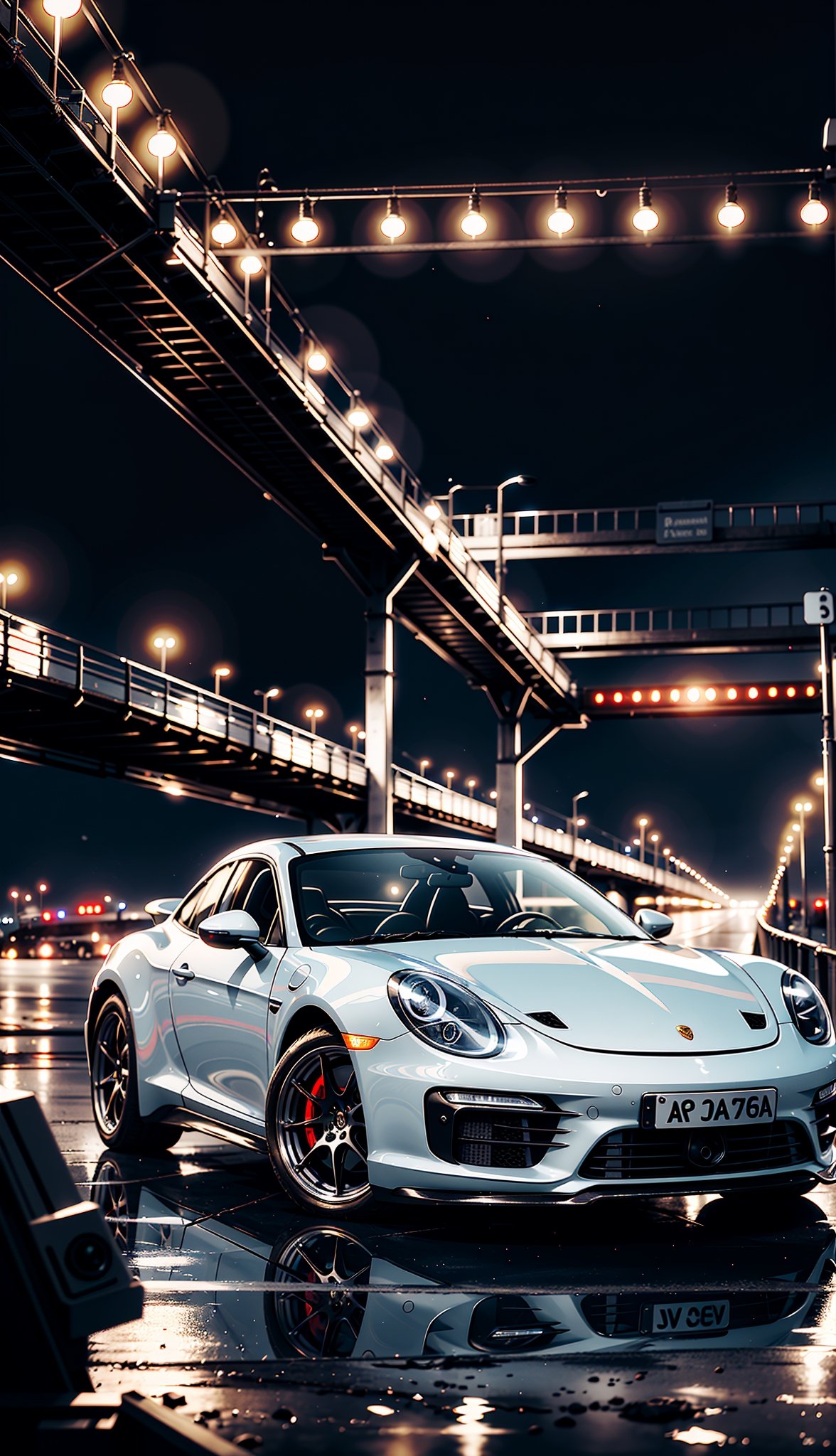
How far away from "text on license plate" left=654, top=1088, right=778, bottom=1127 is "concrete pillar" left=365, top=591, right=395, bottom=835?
122 ft

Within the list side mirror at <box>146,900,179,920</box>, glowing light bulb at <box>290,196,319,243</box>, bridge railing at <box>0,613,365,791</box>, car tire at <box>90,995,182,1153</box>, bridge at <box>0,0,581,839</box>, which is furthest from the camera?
bridge railing at <box>0,613,365,791</box>

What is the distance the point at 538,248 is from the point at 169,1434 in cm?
1901

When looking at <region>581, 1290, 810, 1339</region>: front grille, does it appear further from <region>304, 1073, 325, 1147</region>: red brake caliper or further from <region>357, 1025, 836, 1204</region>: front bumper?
<region>304, 1073, 325, 1147</region>: red brake caliper

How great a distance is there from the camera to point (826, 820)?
23.5m

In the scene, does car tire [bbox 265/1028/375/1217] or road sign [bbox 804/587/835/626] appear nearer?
car tire [bbox 265/1028/375/1217]

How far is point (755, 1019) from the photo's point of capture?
217 inches

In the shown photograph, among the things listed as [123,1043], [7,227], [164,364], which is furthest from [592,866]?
[123,1043]

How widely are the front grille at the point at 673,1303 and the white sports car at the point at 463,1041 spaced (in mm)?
704

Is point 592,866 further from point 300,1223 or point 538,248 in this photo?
point 300,1223

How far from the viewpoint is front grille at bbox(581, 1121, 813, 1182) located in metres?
4.89

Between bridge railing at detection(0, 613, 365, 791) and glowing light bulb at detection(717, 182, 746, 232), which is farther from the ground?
glowing light bulb at detection(717, 182, 746, 232)

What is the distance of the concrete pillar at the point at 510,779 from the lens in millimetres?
62531

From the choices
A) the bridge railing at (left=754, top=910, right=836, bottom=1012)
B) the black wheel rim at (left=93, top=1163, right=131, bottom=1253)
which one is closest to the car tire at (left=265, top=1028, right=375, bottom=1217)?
the black wheel rim at (left=93, top=1163, right=131, bottom=1253)

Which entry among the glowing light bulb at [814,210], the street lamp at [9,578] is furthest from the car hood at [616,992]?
the street lamp at [9,578]
